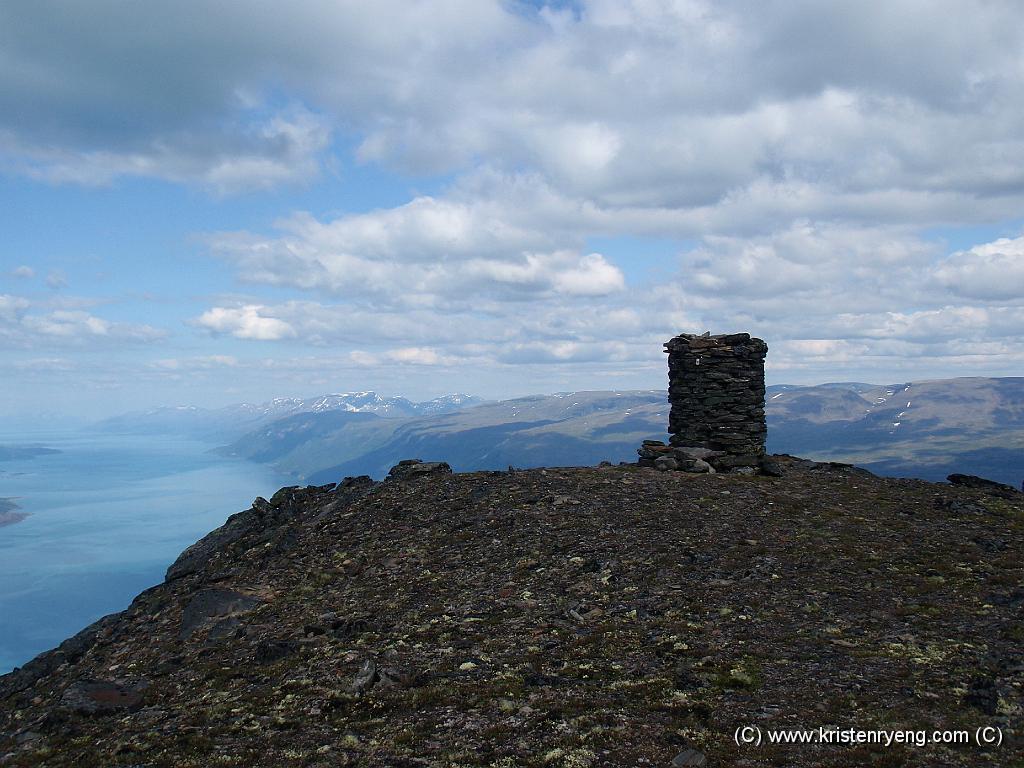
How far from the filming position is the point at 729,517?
2370cm

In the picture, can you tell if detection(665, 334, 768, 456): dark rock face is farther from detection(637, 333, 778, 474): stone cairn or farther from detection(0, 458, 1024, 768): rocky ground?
detection(0, 458, 1024, 768): rocky ground

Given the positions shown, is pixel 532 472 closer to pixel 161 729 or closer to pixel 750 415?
pixel 750 415

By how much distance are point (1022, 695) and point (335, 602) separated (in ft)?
53.9

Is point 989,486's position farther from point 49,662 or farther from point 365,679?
point 49,662

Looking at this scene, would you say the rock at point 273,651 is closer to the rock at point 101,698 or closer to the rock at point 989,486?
the rock at point 101,698

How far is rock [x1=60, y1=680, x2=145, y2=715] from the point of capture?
47.1ft

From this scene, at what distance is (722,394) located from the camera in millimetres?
35562

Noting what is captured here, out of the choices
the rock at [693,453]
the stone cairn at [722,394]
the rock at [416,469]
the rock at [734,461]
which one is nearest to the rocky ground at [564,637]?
the rock at [416,469]

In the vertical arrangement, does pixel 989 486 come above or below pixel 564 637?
above

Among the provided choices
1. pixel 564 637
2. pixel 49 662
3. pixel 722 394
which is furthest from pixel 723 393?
pixel 49 662

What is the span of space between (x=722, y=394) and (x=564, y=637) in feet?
76.8

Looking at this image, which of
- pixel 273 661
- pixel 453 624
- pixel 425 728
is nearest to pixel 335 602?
pixel 273 661

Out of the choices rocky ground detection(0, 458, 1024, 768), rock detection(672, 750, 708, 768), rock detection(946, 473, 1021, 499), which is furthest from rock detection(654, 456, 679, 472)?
rock detection(672, 750, 708, 768)

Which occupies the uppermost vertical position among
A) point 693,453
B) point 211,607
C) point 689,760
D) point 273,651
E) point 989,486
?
point 693,453
